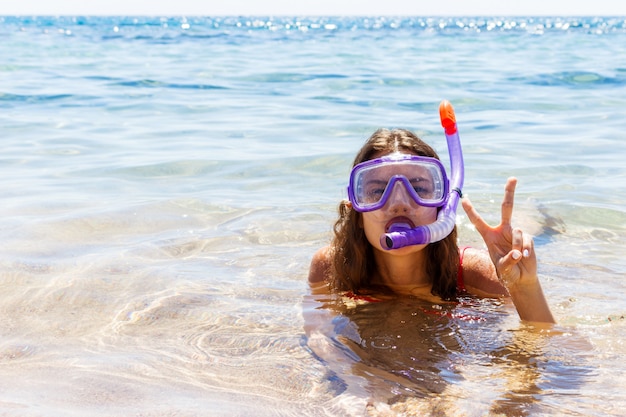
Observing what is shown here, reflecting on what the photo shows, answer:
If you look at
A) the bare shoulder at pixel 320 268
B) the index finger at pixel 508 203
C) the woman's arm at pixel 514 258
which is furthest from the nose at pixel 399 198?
the bare shoulder at pixel 320 268

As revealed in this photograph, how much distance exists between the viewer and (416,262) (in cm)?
363

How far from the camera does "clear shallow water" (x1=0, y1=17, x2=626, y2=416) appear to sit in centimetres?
271

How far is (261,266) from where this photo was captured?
4.46 metres

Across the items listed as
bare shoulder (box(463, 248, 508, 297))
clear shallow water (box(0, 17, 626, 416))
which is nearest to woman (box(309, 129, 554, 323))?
bare shoulder (box(463, 248, 508, 297))

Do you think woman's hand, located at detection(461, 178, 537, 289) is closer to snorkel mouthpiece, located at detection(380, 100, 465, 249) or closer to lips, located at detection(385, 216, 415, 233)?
snorkel mouthpiece, located at detection(380, 100, 465, 249)

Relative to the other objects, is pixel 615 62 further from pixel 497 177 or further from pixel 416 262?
pixel 416 262

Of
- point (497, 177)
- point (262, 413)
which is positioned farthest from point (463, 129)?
point (262, 413)

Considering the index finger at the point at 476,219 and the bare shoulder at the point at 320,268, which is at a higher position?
the index finger at the point at 476,219

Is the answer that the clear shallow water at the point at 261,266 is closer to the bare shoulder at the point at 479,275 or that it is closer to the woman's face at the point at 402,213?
the bare shoulder at the point at 479,275

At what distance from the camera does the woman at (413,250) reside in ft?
9.75

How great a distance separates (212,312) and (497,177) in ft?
11.5

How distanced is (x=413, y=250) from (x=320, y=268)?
81 centimetres

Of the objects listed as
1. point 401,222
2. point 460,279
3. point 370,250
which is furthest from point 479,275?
point 401,222

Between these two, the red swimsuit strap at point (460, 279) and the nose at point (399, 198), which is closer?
the nose at point (399, 198)
